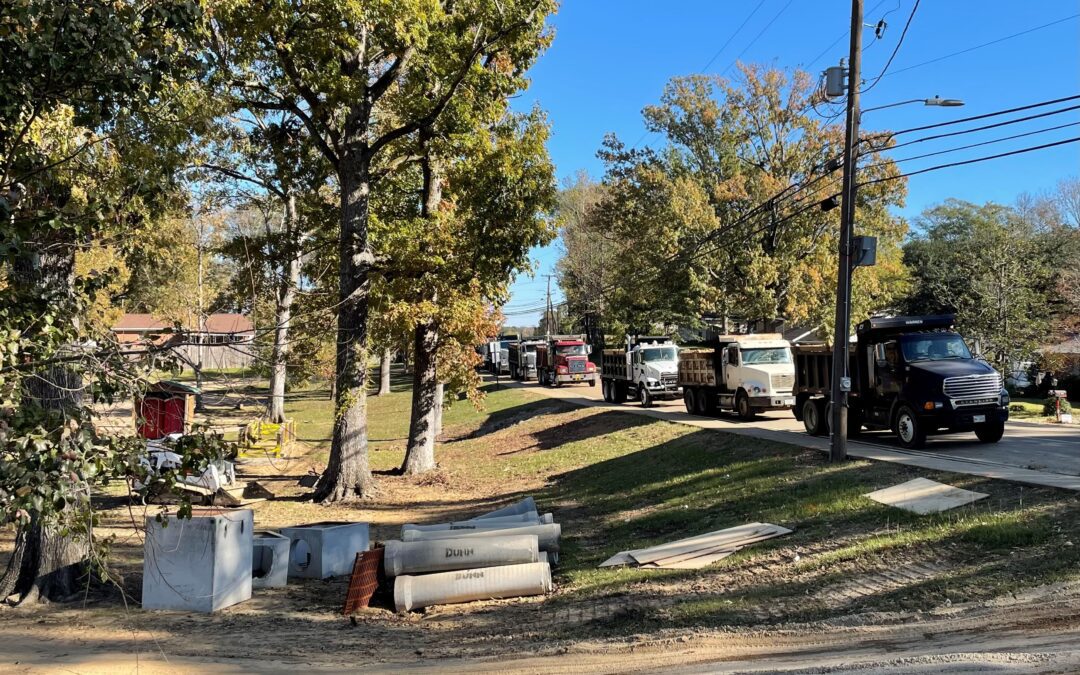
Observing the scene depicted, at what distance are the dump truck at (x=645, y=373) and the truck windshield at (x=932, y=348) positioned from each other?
1735 cm

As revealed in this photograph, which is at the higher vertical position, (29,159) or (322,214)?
(322,214)

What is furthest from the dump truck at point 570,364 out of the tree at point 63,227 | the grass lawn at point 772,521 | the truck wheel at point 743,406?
the tree at point 63,227

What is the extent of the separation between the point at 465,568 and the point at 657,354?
81.2 ft

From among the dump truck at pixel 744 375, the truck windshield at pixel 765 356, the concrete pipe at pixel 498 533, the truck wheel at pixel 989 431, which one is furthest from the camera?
the truck windshield at pixel 765 356

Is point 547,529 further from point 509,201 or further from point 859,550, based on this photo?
point 509,201

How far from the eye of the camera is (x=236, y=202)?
97.1ft

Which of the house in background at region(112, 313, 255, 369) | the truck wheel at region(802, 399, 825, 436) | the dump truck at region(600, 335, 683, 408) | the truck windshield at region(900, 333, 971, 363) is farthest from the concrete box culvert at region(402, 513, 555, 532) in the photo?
the dump truck at region(600, 335, 683, 408)

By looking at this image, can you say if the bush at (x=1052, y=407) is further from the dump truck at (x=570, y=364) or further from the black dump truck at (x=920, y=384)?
the dump truck at (x=570, y=364)

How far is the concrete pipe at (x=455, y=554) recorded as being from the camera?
35.0 feet

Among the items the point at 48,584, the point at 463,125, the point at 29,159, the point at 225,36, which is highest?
the point at 225,36

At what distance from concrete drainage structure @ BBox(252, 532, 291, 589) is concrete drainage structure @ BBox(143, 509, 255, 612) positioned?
1.02 metres

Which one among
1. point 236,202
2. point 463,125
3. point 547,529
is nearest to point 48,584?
point 547,529

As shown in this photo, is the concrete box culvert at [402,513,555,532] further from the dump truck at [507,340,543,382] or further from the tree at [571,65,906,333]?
the dump truck at [507,340,543,382]

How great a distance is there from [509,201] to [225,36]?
727 centimetres
